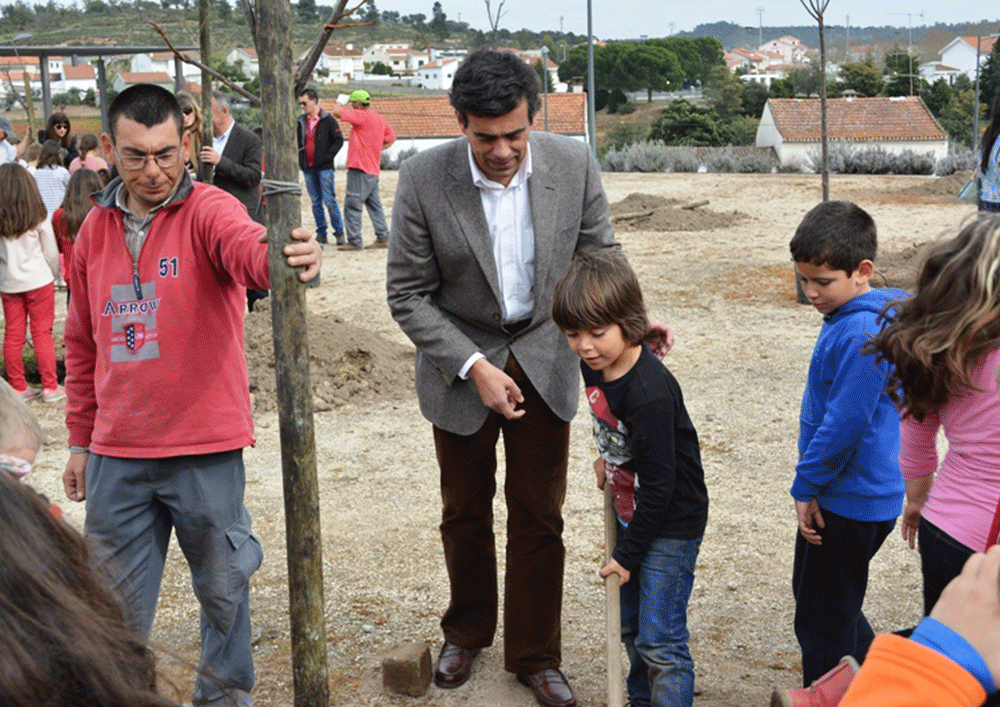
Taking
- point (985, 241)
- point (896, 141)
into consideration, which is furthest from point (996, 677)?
point (896, 141)

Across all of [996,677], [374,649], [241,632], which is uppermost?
[996,677]

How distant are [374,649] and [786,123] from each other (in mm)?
38250

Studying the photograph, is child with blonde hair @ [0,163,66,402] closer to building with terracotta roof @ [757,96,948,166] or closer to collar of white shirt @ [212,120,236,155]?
collar of white shirt @ [212,120,236,155]

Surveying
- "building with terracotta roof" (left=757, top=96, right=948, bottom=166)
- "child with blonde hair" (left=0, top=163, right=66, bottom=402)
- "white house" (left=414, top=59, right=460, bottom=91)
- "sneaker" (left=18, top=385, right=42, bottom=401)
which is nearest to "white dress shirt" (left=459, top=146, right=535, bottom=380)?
"child with blonde hair" (left=0, top=163, right=66, bottom=402)

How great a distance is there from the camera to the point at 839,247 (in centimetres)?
299

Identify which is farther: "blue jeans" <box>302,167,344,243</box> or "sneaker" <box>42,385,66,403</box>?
"blue jeans" <box>302,167,344,243</box>

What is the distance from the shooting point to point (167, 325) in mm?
2975

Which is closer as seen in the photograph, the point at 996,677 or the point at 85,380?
the point at 996,677

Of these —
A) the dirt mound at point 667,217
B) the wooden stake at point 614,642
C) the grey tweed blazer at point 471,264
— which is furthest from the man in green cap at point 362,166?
the wooden stake at point 614,642

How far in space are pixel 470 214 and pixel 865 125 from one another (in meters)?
37.4

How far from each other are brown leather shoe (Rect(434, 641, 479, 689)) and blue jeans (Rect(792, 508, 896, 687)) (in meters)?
1.19

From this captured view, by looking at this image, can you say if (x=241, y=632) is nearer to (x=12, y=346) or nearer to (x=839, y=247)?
(x=839, y=247)

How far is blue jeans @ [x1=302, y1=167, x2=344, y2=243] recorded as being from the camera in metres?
13.6

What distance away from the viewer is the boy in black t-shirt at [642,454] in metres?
2.88
